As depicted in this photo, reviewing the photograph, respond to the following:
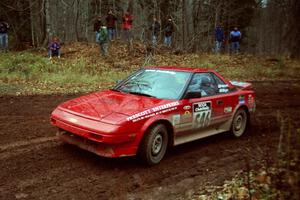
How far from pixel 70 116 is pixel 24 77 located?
10306 millimetres

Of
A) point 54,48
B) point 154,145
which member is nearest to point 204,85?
point 154,145

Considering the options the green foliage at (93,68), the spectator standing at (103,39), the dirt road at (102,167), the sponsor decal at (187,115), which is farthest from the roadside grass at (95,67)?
the sponsor decal at (187,115)

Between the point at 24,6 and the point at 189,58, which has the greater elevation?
the point at 24,6

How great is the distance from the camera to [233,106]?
27.2 feet

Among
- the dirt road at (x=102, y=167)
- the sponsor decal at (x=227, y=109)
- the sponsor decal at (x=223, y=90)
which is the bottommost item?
the dirt road at (x=102, y=167)

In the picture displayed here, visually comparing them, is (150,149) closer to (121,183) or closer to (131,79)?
(121,183)

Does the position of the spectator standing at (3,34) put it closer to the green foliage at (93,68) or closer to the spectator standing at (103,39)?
the green foliage at (93,68)

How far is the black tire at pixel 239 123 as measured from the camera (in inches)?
333

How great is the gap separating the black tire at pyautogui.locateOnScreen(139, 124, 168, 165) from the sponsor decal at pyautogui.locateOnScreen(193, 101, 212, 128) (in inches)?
33.5

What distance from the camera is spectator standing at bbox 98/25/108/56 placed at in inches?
789

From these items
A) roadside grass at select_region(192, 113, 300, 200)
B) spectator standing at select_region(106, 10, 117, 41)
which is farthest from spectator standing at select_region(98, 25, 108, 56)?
roadside grass at select_region(192, 113, 300, 200)

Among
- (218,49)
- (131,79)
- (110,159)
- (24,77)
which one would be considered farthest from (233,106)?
(218,49)

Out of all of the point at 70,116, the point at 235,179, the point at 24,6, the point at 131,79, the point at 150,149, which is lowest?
the point at 235,179

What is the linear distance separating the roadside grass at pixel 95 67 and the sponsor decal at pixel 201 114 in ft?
22.9
